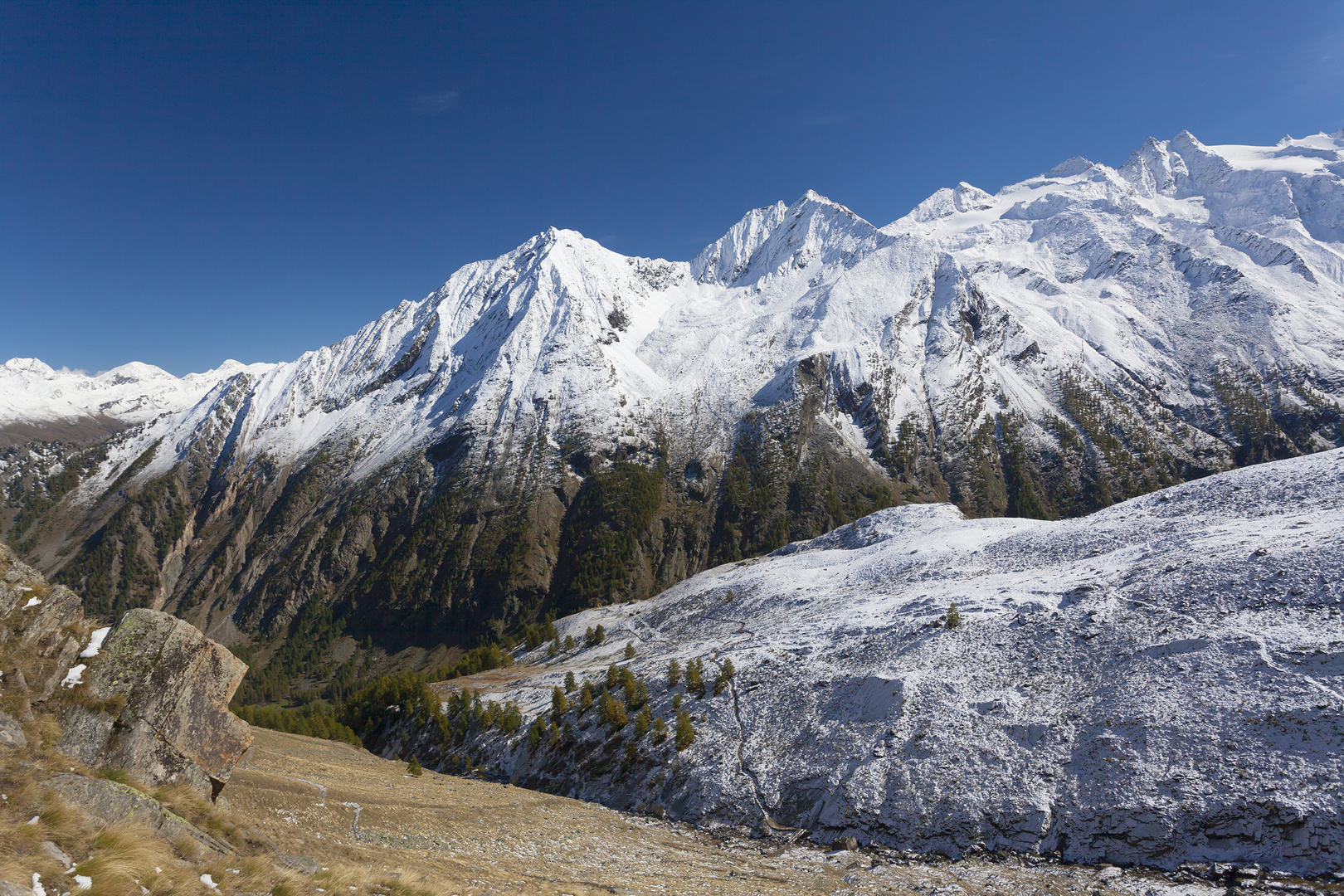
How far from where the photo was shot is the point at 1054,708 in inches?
1432

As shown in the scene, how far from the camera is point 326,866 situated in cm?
1596

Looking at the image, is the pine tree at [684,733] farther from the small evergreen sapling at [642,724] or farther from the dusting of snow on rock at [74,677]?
the dusting of snow on rock at [74,677]

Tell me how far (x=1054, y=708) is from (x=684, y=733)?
26.6 metres

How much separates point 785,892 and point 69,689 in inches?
1112


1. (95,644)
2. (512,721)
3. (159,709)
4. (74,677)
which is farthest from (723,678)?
(74,677)

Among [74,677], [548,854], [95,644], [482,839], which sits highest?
[95,644]

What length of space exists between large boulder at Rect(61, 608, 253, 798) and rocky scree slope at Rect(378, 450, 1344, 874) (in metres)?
31.5

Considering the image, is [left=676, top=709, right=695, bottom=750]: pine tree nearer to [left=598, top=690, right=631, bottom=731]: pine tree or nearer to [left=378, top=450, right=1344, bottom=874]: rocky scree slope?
[left=378, top=450, right=1344, bottom=874]: rocky scree slope

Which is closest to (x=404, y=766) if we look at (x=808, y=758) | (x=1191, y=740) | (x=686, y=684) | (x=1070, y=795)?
(x=686, y=684)

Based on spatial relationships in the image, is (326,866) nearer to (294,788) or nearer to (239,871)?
(239,871)

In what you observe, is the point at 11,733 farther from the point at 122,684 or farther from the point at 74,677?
the point at 122,684

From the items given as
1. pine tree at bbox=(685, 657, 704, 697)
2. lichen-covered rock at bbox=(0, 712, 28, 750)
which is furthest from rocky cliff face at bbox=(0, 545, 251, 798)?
pine tree at bbox=(685, 657, 704, 697)

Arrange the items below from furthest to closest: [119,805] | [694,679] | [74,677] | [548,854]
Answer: [694,679] < [548,854] < [74,677] < [119,805]

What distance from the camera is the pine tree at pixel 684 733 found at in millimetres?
46781
